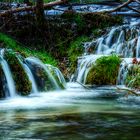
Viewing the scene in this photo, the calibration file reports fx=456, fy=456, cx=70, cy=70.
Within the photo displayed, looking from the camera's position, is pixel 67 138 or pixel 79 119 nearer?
pixel 67 138

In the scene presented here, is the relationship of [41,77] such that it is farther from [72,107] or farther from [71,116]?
[71,116]

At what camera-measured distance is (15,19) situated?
48.9 ft

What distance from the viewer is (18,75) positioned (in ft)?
32.7

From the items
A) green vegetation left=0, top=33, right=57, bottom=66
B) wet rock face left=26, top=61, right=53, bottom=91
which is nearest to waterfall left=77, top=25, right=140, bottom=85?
green vegetation left=0, top=33, right=57, bottom=66

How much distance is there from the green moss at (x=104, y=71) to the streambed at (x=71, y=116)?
2.11 metres

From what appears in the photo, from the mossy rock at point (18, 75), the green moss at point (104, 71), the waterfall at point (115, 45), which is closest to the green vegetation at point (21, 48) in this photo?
the waterfall at point (115, 45)

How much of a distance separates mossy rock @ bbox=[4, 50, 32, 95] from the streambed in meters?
0.34

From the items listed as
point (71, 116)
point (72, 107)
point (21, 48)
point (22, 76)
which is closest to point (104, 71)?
point (21, 48)

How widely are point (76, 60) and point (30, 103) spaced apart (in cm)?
530

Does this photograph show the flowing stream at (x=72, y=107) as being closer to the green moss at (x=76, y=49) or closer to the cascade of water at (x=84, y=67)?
the cascade of water at (x=84, y=67)

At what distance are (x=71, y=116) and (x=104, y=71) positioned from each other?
5785 mm

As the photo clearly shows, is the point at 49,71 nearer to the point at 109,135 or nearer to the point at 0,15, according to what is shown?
the point at 0,15

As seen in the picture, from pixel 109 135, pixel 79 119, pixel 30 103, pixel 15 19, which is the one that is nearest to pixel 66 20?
pixel 15 19

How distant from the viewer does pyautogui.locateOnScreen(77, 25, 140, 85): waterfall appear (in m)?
13.4
